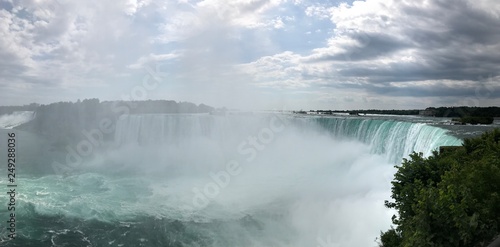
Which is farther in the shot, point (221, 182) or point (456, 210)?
point (221, 182)

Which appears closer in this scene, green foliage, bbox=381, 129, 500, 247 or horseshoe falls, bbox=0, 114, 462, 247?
green foliage, bbox=381, 129, 500, 247

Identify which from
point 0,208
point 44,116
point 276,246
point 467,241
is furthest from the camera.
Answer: point 44,116

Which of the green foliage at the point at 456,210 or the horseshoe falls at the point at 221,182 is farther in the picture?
the horseshoe falls at the point at 221,182

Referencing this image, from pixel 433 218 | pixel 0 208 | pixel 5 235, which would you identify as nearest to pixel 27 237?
pixel 5 235

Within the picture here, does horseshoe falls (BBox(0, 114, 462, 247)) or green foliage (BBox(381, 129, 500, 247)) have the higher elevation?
green foliage (BBox(381, 129, 500, 247))

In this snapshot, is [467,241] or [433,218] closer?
[467,241]

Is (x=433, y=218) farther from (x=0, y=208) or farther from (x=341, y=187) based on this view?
(x=0, y=208)

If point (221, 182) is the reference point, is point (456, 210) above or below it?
above

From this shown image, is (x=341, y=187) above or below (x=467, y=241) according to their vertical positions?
below
